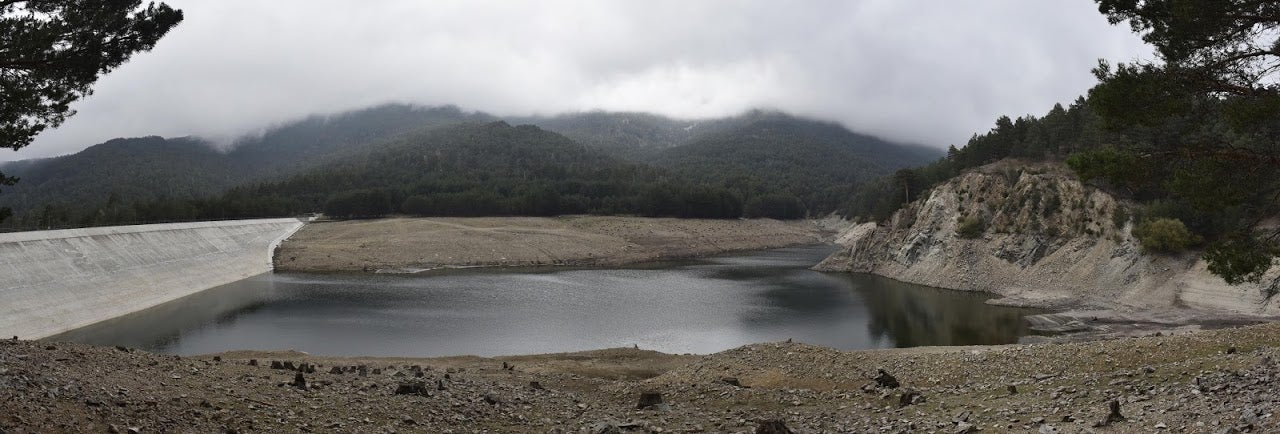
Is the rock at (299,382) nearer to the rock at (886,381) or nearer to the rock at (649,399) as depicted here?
the rock at (649,399)

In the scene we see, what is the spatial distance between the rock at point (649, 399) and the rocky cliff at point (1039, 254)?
3455 cm

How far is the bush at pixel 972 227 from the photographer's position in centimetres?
6322

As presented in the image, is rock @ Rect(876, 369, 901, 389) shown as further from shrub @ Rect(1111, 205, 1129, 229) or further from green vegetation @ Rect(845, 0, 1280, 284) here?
shrub @ Rect(1111, 205, 1129, 229)

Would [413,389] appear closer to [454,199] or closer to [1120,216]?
[1120,216]

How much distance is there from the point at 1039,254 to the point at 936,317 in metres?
16.5

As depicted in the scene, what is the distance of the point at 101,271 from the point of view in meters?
51.4

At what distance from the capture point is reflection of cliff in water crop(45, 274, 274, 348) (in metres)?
39.8

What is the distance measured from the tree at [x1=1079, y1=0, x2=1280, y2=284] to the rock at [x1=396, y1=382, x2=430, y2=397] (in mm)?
14706

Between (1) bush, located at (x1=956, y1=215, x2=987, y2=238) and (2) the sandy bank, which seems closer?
(1) bush, located at (x1=956, y1=215, x2=987, y2=238)

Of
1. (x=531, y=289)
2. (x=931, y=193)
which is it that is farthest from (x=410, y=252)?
(x=931, y=193)

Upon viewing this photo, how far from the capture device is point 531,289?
206 ft

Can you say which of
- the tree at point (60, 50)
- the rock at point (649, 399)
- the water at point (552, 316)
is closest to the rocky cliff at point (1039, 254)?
the water at point (552, 316)

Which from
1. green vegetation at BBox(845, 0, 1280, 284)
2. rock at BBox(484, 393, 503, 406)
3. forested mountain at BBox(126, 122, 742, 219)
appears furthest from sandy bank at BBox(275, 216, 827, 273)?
green vegetation at BBox(845, 0, 1280, 284)

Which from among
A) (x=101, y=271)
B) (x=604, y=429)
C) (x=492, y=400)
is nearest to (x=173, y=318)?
(x=101, y=271)
